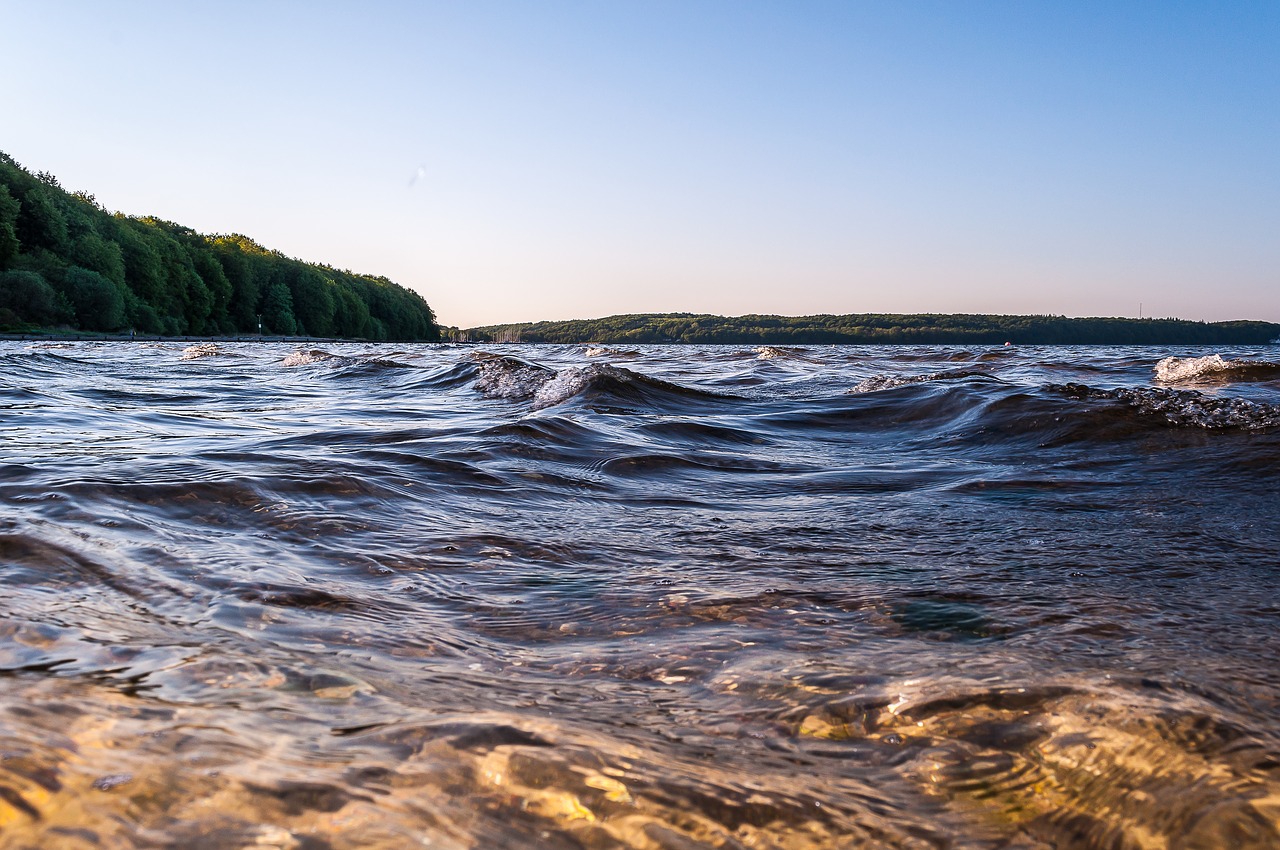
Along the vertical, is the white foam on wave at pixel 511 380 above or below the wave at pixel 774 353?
below

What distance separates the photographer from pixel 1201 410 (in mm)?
6852

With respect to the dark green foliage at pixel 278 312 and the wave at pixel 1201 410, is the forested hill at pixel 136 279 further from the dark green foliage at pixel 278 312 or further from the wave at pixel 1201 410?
the wave at pixel 1201 410

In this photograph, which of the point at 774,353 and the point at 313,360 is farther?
the point at 774,353

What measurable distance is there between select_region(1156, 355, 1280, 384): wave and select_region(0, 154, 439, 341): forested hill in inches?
2034

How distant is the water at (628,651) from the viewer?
4.57ft

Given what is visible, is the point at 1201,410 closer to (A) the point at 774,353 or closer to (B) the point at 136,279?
(A) the point at 774,353

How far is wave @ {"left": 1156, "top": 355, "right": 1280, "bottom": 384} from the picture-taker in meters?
13.4

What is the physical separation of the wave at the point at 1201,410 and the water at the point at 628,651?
20.4 inches

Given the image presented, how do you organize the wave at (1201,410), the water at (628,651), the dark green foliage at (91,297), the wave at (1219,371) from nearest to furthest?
the water at (628,651) < the wave at (1201,410) < the wave at (1219,371) < the dark green foliage at (91,297)

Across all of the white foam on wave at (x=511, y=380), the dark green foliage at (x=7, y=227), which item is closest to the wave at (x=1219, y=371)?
the white foam on wave at (x=511, y=380)

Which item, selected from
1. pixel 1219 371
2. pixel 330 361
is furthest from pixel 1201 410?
pixel 330 361

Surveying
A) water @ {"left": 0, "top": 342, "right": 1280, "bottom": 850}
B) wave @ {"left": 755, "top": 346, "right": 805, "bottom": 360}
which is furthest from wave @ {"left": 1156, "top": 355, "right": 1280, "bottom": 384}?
wave @ {"left": 755, "top": 346, "right": 805, "bottom": 360}

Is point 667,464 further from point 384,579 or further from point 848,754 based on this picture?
point 848,754

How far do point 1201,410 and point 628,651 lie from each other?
6398 mm
